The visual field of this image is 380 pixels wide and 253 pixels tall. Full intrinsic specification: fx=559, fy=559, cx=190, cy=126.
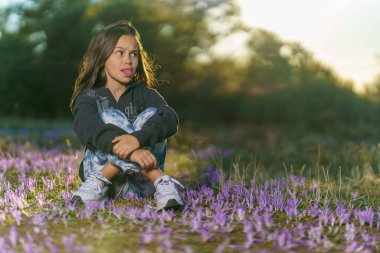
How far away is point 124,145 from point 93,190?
0.47m

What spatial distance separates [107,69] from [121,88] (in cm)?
21

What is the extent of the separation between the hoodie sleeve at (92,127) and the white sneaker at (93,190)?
0.78 ft

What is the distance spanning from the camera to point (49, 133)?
1162 centimetres

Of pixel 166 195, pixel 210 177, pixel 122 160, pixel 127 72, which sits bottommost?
pixel 210 177

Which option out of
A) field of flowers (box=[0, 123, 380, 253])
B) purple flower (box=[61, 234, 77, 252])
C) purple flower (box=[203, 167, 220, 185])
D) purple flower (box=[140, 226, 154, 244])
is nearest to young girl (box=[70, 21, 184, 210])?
field of flowers (box=[0, 123, 380, 253])

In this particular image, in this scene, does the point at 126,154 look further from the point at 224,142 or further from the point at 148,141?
the point at 224,142

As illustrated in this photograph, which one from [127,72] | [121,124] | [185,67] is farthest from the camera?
[185,67]

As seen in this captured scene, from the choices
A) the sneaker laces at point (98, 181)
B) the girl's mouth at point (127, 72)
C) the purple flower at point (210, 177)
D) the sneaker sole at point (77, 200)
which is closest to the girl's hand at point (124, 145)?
the sneaker laces at point (98, 181)

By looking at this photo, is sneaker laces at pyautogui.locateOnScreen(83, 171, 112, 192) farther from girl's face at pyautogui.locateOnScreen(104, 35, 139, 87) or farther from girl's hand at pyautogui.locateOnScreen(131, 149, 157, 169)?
girl's face at pyautogui.locateOnScreen(104, 35, 139, 87)

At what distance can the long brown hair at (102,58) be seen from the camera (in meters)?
4.85

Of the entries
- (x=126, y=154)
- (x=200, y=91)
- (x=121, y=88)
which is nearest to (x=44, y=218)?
(x=126, y=154)

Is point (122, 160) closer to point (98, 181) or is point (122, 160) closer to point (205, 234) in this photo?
point (98, 181)

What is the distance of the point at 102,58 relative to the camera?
4.89 metres

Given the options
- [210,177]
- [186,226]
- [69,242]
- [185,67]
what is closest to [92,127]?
[186,226]
